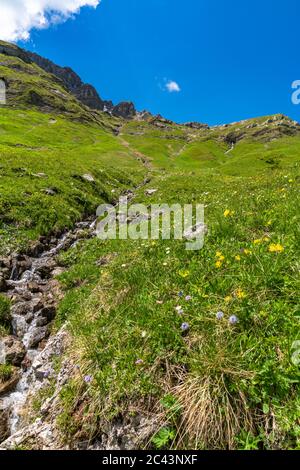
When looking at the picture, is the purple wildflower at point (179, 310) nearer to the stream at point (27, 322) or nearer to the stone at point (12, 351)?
the stream at point (27, 322)

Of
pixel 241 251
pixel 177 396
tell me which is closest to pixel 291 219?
pixel 241 251

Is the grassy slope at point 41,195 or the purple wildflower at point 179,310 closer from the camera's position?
the purple wildflower at point 179,310

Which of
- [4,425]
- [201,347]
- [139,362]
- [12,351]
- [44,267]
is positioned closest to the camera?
[201,347]

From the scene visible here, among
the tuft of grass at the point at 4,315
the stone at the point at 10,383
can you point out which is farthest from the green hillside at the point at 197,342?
the tuft of grass at the point at 4,315

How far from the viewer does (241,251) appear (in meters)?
8.38

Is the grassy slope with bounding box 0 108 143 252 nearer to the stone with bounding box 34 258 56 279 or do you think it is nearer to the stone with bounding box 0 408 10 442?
the stone with bounding box 34 258 56 279

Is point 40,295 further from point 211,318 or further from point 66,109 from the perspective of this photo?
point 66,109

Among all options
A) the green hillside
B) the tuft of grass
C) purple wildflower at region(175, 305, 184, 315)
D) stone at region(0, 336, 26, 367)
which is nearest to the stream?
stone at region(0, 336, 26, 367)

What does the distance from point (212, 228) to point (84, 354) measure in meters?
5.73

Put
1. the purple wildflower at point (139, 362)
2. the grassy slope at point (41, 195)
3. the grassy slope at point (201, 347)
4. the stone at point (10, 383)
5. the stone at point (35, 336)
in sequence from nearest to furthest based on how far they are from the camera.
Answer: the grassy slope at point (201, 347), the purple wildflower at point (139, 362), the stone at point (10, 383), the stone at point (35, 336), the grassy slope at point (41, 195)

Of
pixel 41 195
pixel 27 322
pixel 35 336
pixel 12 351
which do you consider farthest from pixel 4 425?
pixel 41 195

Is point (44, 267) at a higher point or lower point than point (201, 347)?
lower

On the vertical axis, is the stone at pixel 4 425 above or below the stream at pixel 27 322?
below

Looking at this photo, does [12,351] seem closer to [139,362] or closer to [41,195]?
[139,362]
